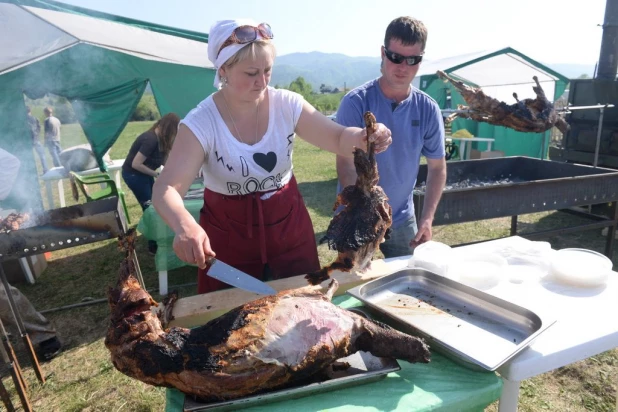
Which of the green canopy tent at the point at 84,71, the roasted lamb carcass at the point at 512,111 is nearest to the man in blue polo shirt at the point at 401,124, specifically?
the roasted lamb carcass at the point at 512,111

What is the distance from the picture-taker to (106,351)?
4.47m

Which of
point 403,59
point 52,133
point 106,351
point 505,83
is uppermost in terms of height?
point 403,59

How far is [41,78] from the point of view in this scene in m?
7.30

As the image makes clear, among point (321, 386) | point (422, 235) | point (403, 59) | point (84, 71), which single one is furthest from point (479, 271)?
point (84, 71)

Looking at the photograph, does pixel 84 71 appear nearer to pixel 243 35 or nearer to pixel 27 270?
pixel 27 270

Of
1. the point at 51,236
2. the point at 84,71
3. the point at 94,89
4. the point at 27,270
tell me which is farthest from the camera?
the point at 94,89

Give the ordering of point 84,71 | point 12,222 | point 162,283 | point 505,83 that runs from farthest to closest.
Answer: point 505,83
point 84,71
point 162,283
point 12,222

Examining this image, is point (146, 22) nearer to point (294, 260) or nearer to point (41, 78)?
point (41, 78)

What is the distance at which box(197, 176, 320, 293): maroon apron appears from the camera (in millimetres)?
2475

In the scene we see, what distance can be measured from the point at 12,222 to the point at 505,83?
13.4m

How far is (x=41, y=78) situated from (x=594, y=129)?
32.9ft

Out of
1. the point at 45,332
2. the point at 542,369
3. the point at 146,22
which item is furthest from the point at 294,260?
the point at 146,22

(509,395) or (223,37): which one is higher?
(223,37)

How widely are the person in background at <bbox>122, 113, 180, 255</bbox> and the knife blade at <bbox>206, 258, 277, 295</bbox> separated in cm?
561
